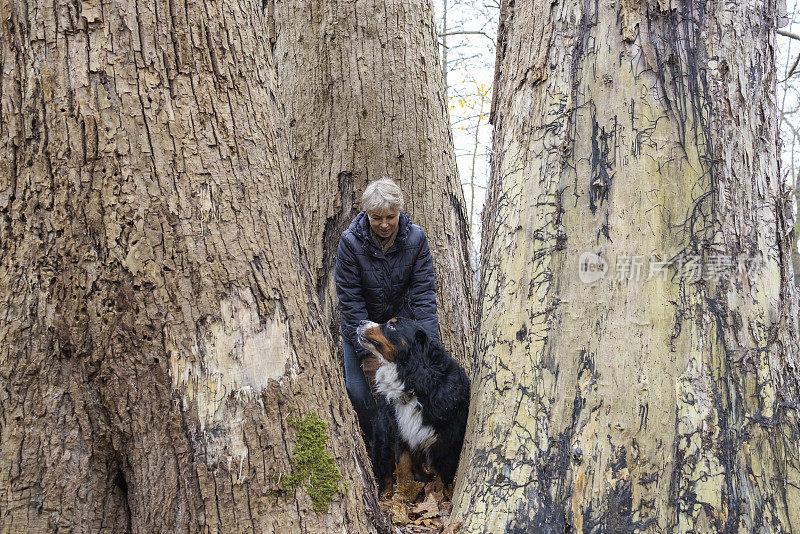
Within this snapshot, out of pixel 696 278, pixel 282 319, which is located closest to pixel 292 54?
pixel 282 319

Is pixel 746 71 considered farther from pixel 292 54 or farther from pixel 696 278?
pixel 292 54

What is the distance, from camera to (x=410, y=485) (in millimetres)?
5156

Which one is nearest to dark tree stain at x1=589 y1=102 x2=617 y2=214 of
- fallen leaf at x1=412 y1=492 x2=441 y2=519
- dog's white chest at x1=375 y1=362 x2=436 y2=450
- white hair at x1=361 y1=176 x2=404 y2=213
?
white hair at x1=361 y1=176 x2=404 y2=213

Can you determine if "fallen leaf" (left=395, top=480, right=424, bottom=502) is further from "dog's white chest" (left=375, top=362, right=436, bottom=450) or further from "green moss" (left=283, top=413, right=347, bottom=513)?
"green moss" (left=283, top=413, right=347, bottom=513)

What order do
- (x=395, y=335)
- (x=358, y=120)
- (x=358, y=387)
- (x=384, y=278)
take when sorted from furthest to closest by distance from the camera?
(x=358, y=120) < (x=358, y=387) < (x=384, y=278) < (x=395, y=335)

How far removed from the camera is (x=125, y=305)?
9.78 feet

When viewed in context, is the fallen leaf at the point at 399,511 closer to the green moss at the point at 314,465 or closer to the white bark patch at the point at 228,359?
Result: the green moss at the point at 314,465

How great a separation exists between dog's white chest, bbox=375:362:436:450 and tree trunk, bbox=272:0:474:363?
1.11 m

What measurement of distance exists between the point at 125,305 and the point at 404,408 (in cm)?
284

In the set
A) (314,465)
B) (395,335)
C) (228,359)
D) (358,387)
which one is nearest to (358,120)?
(395,335)

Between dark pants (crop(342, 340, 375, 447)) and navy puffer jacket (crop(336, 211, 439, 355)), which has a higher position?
navy puffer jacket (crop(336, 211, 439, 355))

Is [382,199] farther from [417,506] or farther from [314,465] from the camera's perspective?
[417,506]

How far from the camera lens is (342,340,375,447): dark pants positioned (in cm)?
558

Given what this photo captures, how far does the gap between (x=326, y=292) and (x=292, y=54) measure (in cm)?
252
